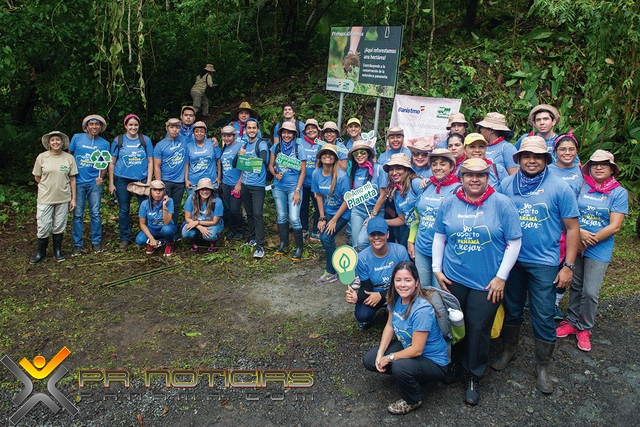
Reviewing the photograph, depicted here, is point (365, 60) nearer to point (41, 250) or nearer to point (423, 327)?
point (41, 250)

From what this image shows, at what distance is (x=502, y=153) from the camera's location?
602 cm

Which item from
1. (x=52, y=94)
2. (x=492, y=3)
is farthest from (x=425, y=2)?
(x=52, y=94)

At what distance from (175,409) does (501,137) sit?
476 centimetres

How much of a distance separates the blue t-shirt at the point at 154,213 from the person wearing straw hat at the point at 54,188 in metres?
0.97

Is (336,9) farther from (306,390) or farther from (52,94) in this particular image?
(306,390)

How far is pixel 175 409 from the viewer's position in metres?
4.16

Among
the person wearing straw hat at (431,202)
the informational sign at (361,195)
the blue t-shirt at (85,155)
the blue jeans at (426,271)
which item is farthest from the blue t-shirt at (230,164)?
the blue jeans at (426,271)

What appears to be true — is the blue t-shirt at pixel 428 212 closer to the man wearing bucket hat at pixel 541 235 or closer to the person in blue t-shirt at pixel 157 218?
the man wearing bucket hat at pixel 541 235

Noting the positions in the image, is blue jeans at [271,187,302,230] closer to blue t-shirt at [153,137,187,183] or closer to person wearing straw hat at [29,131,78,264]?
blue t-shirt at [153,137,187,183]

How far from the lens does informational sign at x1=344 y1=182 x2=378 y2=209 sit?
5941mm

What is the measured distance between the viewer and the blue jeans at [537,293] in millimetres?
4289

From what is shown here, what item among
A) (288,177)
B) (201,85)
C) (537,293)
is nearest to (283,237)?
(288,177)

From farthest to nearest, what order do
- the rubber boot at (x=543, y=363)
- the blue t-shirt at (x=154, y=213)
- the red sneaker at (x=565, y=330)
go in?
1. the blue t-shirt at (x=154, y=213)
2. the red sneaker at (x=565, y=330)
3. the rubber boot at (x=543, y=363)

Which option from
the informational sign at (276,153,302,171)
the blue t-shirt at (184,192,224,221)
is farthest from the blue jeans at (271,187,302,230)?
the blue t-shirt at (184,192,224,221)
